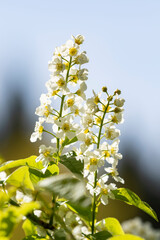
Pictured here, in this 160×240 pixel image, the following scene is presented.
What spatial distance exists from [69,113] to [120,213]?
9976 mm

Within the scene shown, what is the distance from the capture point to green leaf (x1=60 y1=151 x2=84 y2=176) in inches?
20.8

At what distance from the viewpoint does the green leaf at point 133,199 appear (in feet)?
1.96

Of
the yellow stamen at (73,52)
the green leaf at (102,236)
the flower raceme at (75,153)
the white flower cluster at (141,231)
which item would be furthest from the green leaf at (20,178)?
the white flower cluster at (141,231)

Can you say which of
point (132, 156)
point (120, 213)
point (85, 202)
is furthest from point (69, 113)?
point (132, 156)

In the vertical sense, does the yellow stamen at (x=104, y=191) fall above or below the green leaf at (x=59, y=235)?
below

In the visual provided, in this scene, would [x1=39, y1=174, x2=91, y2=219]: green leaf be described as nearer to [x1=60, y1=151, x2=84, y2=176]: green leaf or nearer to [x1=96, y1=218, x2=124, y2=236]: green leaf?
[x1=60, y1=151, x2=84, y2=176]: green leaf

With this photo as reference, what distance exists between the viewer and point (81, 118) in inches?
22.8

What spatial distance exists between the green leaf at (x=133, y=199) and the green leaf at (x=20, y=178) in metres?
0.18

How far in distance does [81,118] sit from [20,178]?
0.47 feet

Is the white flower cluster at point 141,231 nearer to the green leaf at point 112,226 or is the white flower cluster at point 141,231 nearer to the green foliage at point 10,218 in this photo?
the green leaf at point 112,226

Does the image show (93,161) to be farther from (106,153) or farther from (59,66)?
(59,66)

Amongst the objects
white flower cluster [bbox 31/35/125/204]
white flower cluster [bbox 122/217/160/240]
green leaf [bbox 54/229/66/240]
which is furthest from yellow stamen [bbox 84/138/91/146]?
white flower cluster [bbox 122/217/160/240]

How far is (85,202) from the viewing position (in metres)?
0.28

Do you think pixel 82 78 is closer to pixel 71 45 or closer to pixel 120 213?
pixel 71 45
